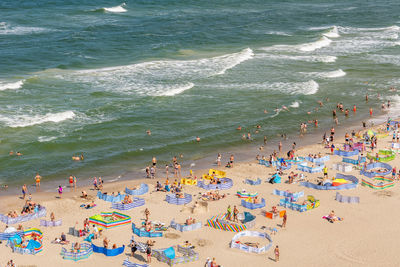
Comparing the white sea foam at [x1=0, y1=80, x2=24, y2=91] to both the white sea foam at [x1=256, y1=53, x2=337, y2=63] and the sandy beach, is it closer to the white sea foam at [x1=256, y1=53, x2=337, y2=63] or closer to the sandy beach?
the sandy beach

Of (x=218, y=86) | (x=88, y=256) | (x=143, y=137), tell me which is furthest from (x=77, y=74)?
(x=88, y=256)

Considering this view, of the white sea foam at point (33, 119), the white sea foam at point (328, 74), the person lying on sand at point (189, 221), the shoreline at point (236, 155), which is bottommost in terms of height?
the shoreline at point (236, 155)

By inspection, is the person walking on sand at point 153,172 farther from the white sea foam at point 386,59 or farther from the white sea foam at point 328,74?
the white sea foam at point 386,59

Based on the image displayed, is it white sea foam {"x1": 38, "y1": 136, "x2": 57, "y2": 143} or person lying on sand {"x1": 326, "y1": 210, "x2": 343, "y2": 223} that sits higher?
person lying on sand {"x1": 326, "y1": 210, "x2": 343, "y2": 223}

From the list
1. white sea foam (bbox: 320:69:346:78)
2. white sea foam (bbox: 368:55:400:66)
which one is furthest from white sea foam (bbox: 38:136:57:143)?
white sea foam (bbox: 368:55:400:66)

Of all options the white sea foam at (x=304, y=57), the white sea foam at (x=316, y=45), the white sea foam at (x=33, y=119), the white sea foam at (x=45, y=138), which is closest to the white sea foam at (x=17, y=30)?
the white sea foam at (x=304, y=57)

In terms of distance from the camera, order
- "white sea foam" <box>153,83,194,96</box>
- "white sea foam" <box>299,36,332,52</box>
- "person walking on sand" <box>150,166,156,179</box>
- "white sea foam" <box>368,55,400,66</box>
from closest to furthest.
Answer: "person walking on sand" <box>150,166,156,179</box>
"white sea foam" <box>153,83,194,96</box>
"white sea foam" <box>368,55,400,66</box>
"white sea foam" <box>299,36,332,52</box>
